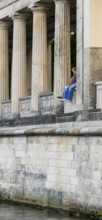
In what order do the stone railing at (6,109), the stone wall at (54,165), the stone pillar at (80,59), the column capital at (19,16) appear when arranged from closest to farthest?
1. the stone wall at (54,165)
2. the stone pillar at (80,59)
3. the column capital at (19,16)
4. the stone railing at (6,109)

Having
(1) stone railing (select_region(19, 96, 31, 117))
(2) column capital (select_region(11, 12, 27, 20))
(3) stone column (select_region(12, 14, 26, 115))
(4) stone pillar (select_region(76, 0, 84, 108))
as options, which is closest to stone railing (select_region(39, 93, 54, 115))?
(1) stone railing (select_region(19, 96, 31, 117))

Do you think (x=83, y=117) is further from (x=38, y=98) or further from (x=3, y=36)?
(x=3, y=36)

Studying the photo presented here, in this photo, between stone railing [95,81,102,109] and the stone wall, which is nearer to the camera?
the stone wall

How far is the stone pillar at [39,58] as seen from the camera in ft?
115

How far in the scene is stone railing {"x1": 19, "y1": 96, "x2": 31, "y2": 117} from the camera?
3647cm

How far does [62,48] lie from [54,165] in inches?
253

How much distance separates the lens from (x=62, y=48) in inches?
1267

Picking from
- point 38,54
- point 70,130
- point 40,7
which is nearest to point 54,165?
point 70,130

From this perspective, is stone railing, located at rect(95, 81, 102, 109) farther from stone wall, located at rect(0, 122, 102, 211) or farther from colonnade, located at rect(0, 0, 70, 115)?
colonnade, located at rect(0, 0, 70, 115)

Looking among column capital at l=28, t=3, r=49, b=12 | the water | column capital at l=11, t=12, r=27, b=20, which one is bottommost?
the water

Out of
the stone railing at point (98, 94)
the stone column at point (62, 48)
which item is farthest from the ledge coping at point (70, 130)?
the stone column at point (62, 48)

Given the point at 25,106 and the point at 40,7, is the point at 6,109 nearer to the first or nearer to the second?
the point at 25,106

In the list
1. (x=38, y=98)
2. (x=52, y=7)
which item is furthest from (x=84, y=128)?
(x=52, y=7)

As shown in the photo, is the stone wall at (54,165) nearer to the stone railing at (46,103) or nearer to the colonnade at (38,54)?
the stone railing at (46,103)
